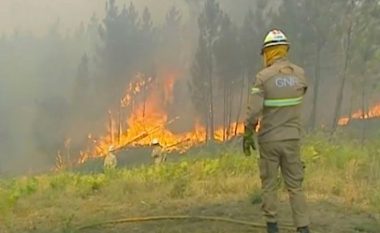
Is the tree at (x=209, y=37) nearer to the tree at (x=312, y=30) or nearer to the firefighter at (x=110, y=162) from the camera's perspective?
the tree at (x=312, y=30)

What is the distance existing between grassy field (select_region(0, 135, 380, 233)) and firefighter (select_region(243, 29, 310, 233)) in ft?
2.72

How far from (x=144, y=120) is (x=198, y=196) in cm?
3449

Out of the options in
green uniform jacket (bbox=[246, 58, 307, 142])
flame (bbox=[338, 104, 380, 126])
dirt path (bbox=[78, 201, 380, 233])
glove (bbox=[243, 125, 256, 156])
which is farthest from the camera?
flame (bbox=[338, 104, 380, 126])

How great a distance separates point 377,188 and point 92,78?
38.5 meters

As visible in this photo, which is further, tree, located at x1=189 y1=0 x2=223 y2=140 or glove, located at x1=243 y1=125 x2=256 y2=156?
tree, located at x1=189 y1=0 x2=223 y2=140

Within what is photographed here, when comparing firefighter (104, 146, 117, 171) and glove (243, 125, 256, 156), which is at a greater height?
glove (243, 125, 256, 156)

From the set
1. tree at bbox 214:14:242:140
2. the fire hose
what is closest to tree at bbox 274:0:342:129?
tree at bbox 214:14:242:140

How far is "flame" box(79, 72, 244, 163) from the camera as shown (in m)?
38.1

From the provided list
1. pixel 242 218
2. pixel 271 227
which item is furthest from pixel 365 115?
pixel 271 227

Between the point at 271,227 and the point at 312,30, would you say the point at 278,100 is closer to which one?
the point at 271,227

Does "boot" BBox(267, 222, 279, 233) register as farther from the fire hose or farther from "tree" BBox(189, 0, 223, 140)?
"tree" BBox(189, 0, 223, 140)

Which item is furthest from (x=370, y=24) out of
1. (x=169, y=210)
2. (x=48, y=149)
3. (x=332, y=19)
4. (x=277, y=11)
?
(x=48, y=149)

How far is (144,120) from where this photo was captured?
1649 inches

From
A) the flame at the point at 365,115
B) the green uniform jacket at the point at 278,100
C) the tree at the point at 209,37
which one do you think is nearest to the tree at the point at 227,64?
the tree at the point at 209,37
